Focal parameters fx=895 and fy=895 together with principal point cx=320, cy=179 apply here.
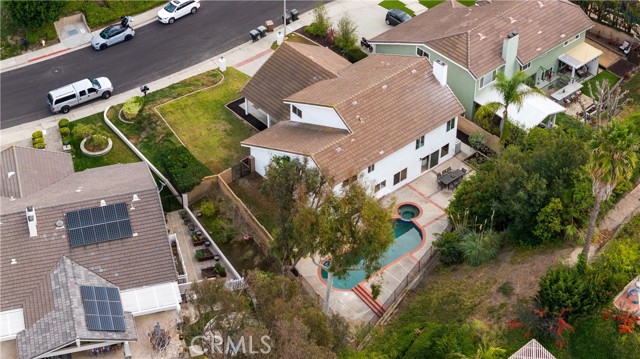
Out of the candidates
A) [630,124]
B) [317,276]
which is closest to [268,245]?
[317,276]

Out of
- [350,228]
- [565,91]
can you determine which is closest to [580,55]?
[565,91]

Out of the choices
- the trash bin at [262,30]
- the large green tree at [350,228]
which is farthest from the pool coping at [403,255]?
the trash bin at [262,30]

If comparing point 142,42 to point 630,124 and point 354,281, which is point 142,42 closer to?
point 354,281

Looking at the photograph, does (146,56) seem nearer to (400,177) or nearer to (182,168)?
(182,168)

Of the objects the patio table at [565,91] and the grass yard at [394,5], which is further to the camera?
the grass yard at [394,5]

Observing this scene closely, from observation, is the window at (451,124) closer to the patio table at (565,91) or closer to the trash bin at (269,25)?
the patio table at (565,91)

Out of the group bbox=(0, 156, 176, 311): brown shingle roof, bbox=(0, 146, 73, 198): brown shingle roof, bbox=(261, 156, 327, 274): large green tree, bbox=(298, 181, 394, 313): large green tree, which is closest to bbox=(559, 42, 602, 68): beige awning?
bbox=(261, 156, 327, 274): large green tree
